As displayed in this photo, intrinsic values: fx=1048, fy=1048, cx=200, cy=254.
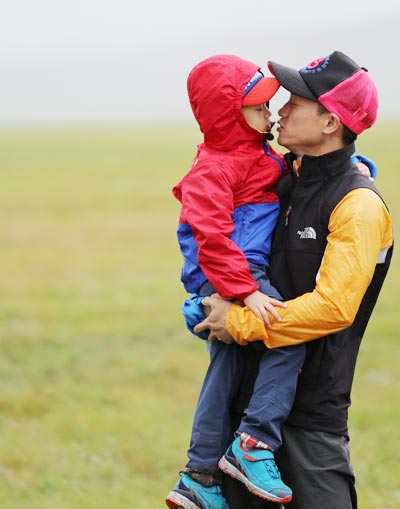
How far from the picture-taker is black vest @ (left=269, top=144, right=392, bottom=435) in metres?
3.68

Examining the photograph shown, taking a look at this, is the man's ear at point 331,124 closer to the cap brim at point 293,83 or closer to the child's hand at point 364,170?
the cap brim at point 293,83

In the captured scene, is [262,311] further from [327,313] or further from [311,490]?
[311,490]

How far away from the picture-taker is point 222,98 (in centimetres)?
369

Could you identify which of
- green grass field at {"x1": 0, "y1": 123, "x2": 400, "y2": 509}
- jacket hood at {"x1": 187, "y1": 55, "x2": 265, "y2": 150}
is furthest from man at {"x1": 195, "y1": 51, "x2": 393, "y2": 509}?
green grass field at {"x1": 0, "y1": 123, "x2": 400, "y2": 509}

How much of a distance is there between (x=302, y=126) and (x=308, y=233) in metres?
0.38

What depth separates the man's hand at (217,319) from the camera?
3.69 metres

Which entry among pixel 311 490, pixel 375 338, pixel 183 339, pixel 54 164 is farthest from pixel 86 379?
pixel 54 164

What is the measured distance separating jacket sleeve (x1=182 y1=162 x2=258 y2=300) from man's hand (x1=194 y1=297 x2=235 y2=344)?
0.15ft

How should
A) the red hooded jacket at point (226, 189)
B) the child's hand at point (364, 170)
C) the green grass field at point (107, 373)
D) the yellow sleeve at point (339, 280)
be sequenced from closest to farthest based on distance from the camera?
the yellow sleeve at point (339, 280) < the red hooded jacket at point (226, 189) < the child's hand at point (364, 170) < the green grass field at point (107, 373)

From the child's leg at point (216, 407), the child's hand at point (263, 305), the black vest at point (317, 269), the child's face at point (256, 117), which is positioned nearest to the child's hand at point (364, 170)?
the black vest at point (317, 269)

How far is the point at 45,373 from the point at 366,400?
10.6ft

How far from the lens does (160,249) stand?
66.0ft

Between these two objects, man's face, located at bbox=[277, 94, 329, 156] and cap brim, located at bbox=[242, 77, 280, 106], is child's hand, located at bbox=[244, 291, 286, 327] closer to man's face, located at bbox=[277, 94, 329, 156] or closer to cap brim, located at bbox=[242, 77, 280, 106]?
man's face, located at bbox=[277, 94, 329, 156]

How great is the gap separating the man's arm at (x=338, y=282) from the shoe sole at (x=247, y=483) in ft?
1.51
